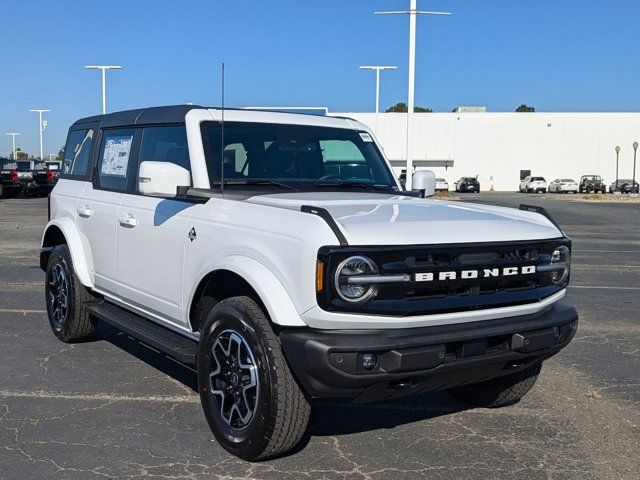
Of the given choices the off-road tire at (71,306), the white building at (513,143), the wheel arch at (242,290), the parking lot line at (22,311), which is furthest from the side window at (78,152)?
the white building at (513,143)

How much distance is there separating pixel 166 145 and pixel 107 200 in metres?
0.84

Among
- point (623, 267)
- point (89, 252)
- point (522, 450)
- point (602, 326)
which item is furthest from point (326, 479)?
point (623, 267)

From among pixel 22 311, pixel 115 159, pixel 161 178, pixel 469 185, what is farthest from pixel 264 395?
pixel 469 185

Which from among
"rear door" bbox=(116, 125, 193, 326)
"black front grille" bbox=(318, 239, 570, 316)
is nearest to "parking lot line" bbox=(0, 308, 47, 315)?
"rear door" bbox=(116, 125, 193, 326)

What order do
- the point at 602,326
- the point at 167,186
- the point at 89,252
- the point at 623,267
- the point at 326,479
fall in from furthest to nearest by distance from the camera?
the point at 623,267, the point at 602,326, the point at 89,252, the point at 167,186, the point at 326,479

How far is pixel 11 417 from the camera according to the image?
470cm

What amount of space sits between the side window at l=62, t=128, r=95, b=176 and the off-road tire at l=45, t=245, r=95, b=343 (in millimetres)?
738

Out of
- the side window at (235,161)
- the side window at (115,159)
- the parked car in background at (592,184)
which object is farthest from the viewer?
the parked car in background at (592,184)

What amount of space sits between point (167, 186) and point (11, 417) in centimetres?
182

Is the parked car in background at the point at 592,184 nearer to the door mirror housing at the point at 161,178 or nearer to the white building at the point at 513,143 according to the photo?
the white building at the point at 513,143

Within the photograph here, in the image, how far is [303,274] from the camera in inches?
140

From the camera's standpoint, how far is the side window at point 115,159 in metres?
5.71

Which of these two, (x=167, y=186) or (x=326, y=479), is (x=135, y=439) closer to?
(x=326, y=479)

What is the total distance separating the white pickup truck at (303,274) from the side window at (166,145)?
0.6 inches
